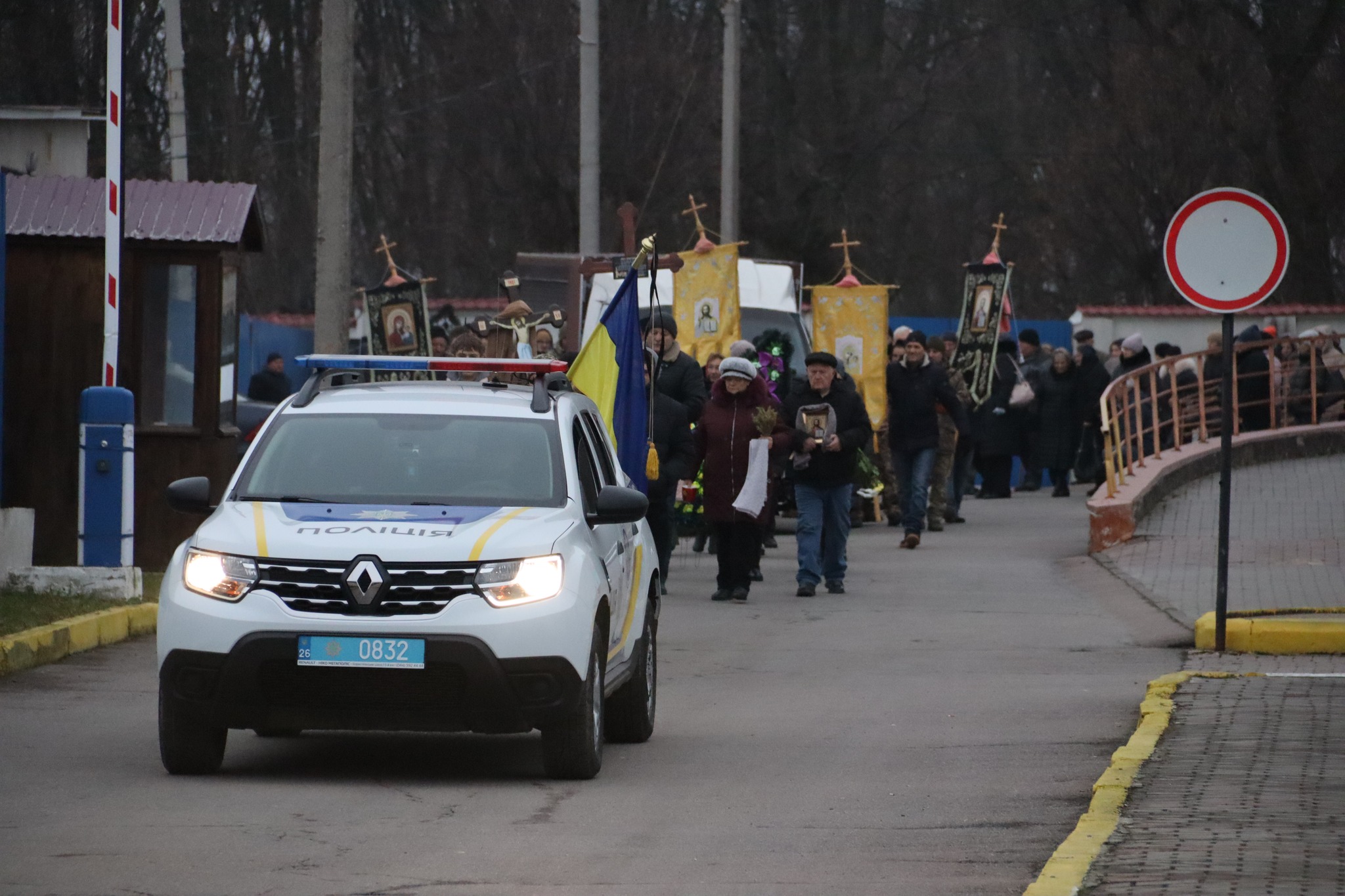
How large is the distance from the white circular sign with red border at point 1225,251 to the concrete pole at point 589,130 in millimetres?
11494

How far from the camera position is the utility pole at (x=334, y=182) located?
18.0 metres

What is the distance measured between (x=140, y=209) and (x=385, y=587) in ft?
30.2

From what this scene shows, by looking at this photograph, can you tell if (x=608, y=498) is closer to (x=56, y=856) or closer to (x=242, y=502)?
(x=242, y=502)

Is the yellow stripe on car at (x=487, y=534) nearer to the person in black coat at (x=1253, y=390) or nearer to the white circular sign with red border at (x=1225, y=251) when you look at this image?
the white circular sign with red border at (x=1225, y=251)

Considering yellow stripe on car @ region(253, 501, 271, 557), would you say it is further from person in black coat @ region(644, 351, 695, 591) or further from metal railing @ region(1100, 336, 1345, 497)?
metal railing @ region(1100, 336, 1345, 497)

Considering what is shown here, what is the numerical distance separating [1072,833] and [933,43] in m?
42.0

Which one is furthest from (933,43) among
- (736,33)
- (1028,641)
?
(1028,641)

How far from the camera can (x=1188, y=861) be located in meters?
6.64

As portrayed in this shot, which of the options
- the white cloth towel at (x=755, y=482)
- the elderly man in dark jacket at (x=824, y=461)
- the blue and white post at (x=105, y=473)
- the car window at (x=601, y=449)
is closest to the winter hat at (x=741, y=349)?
the elderly man in dark jacket at (x=824, y=461)

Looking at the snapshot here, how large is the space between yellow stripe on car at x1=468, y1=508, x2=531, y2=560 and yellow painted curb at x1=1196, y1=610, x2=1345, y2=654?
19.1 feet

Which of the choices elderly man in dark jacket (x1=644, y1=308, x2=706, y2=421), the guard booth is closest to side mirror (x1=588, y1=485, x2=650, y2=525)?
elderly man in dark jacket (x1=644, y1=308, x2=706, y2=421)

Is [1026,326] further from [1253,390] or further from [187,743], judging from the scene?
[187,743]

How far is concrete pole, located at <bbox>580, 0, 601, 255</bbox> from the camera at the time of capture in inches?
928

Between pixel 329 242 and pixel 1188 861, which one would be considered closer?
pixel 1188 861
